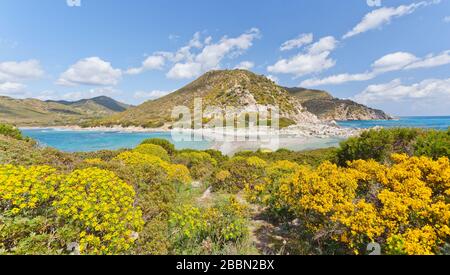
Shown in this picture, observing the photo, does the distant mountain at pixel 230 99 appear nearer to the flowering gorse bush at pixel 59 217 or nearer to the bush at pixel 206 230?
the bush at pixel 206 230

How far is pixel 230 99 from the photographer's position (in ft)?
319

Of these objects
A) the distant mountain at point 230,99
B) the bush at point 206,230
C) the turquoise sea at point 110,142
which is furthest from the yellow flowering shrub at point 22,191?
the distant mountain at point 230,99

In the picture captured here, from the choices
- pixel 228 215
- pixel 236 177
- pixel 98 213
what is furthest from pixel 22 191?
pixel 236 177

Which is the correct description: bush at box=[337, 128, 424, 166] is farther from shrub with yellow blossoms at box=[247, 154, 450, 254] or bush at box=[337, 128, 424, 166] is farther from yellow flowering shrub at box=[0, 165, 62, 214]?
yellow flowering shrub at box=[0, 165, 62, 214]

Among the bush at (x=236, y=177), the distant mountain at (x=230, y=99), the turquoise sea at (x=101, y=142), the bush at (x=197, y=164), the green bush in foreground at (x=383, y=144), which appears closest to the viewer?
the green bush in foreground at (x=383, y=144)

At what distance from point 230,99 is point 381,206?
94.7 m

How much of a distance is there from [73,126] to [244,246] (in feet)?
475

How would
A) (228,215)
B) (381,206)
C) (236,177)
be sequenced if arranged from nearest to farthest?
(381,206) → (228,215) → (236,177)

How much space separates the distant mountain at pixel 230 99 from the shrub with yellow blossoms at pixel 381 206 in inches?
2827

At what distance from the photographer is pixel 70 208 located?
357 cm

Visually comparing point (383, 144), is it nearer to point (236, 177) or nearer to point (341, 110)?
point (236, 177)

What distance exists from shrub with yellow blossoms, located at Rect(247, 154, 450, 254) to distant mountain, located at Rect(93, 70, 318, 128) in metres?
71.8

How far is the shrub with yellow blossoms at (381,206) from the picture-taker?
333 cm

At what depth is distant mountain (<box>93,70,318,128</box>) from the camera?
3654 inches
